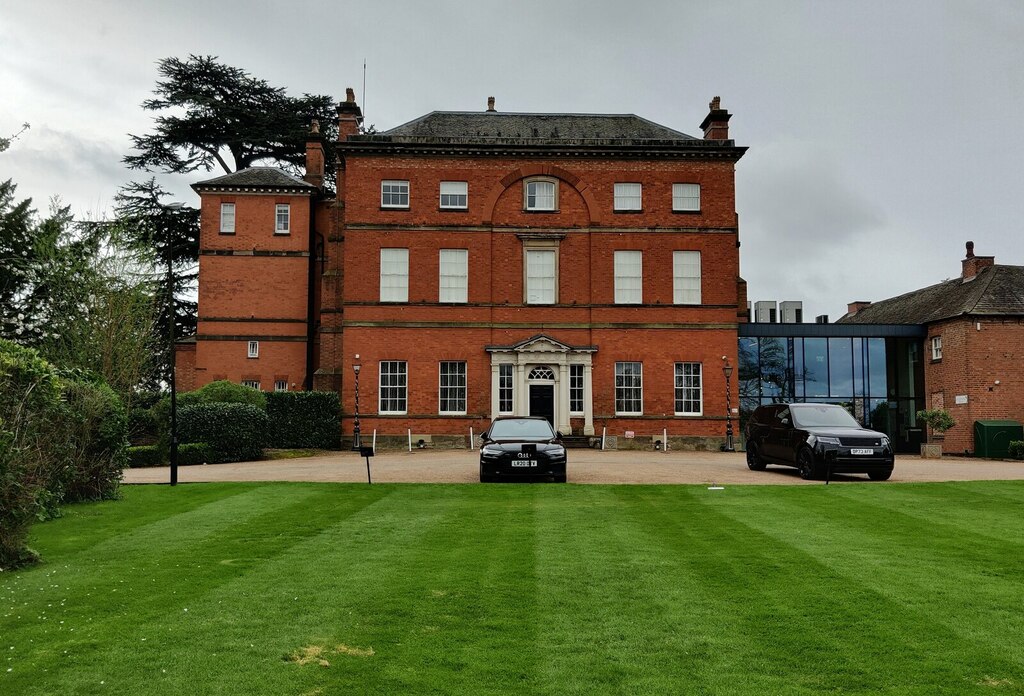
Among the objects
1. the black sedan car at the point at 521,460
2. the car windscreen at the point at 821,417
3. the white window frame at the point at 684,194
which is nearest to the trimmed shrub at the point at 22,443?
the black sedan car at the point at 521,460

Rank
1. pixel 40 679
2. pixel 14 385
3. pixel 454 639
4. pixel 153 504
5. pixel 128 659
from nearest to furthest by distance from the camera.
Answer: pixel 40 679 → pixel 128 659 → pixel 454 639 → pixel 14 385 → pixel 153 504

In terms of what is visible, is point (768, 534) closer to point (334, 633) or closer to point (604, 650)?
point (604, 650)

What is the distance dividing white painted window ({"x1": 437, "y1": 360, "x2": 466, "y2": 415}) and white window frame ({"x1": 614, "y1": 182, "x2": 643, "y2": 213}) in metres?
9.21

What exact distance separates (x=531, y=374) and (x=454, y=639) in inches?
1052

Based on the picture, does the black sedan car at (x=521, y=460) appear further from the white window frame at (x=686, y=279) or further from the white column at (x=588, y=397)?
the white window frame at (x=686, y=279)

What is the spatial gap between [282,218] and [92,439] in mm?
25601

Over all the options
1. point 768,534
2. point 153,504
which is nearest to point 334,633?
point 768,534

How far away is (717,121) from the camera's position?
34.8 m

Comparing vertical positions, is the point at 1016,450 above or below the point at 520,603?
above

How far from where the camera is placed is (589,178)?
33.4 meters

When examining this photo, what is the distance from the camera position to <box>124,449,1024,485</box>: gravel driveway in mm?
17984

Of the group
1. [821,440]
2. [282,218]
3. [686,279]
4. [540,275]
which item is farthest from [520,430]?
[282,218]

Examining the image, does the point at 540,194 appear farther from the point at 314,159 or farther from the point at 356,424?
the point at 314,159

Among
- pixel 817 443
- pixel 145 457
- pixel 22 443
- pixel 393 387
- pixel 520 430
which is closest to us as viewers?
pixel 22 443
